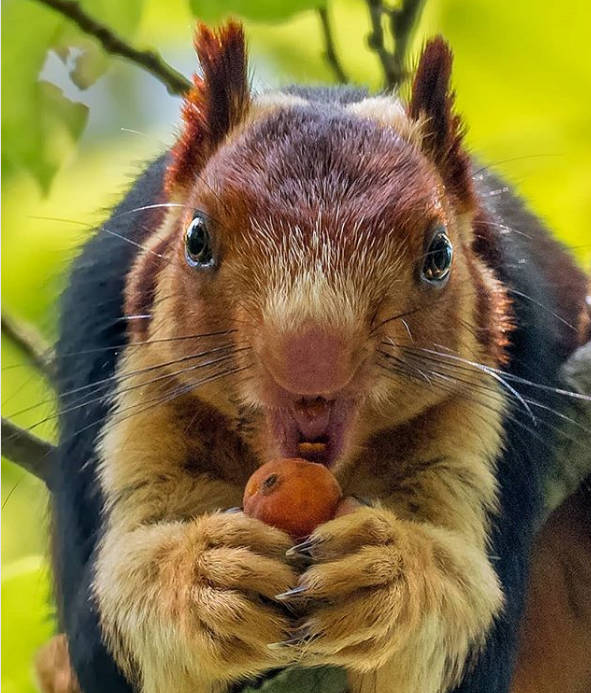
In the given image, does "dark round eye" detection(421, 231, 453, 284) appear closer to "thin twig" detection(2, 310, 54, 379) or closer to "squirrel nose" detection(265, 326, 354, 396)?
"squirrel nose" detection(265, 326, 354, 396)

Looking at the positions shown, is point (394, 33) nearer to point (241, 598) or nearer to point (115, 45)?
point (115, 45)

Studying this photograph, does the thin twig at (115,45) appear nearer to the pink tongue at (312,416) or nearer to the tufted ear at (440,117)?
the tufted ear at (440,117)

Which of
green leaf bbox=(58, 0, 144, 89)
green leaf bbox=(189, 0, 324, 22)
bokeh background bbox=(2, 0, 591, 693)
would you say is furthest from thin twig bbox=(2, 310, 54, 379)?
green leaf bbox=(189, 0, 324, 22)

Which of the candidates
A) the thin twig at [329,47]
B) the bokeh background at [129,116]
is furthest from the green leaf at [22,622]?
the thin twig at [329,47]

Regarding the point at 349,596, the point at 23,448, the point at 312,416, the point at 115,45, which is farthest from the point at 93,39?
the point at 349,596

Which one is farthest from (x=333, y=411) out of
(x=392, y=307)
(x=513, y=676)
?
(x=513, y=676)

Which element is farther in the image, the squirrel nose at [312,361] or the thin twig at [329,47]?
the thin twig at [329,47]

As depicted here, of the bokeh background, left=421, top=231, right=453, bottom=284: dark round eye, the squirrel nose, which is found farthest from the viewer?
the bokeh background

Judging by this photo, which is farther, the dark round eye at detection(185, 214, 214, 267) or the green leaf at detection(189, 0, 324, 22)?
→ the green leaf at detection(189, 0, 324, 22)

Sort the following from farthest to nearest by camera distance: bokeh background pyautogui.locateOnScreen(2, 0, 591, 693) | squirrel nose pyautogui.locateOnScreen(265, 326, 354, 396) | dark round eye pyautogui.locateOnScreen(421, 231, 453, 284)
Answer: bokeh background pyautogui.locateOnScreen(2, 0, 591, 693), dark round eye pyautogui.locateOnScreen(421, 231, 453, 284), squirrel nose pyautogui.locateOnScreen(265, 326, 354, 396)
